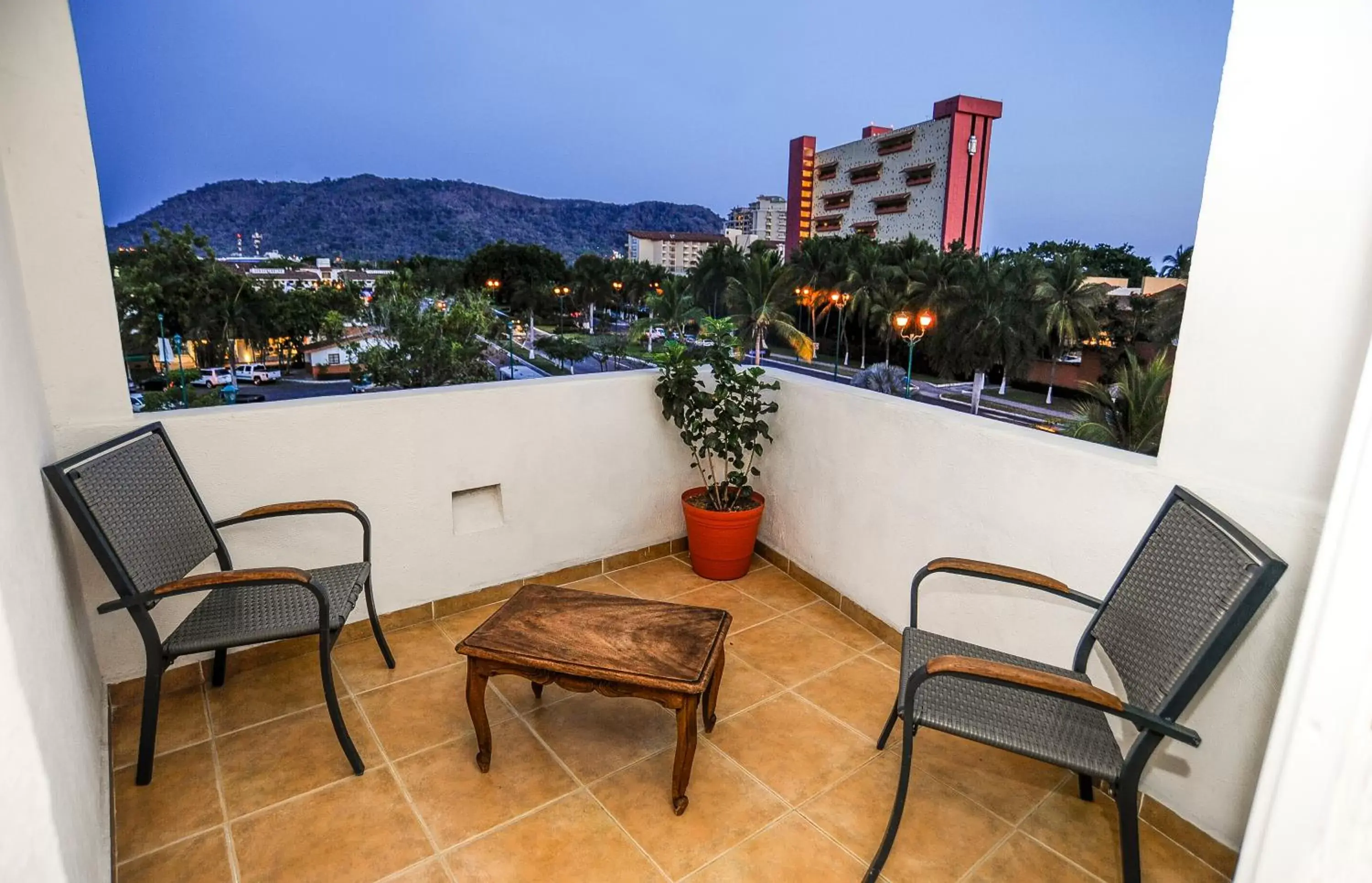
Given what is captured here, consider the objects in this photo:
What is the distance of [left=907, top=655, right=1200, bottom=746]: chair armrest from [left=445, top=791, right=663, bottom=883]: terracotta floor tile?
0.92 meters

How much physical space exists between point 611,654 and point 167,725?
1671 millimetres

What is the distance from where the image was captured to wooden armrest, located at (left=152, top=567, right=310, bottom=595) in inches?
72.6

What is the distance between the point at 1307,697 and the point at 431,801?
2.06 m

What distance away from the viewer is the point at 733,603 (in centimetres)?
322

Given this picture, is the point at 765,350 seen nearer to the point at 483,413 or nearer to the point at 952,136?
the point at 952,136

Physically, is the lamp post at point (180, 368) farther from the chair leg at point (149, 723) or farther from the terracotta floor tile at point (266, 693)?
the chair leg at point (149, 723)

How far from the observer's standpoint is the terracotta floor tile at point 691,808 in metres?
1.79

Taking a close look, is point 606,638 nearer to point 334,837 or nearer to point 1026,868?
point 334,837

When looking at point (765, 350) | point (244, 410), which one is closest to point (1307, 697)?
point (244, 410)

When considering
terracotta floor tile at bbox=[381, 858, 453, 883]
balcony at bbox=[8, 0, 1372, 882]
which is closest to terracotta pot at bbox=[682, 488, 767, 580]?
balcony at bbox=[8, 0, 1372, 882]

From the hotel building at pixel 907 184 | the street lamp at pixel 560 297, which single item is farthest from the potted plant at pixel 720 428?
the hotel building at pixel 907 184

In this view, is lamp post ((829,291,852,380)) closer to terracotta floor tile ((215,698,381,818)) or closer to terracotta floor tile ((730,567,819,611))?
terracotta floor tile ((730,567,819,611))

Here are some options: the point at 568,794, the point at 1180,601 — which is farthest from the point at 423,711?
the point at 1180,601

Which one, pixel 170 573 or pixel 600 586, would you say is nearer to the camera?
pixel 170 573
